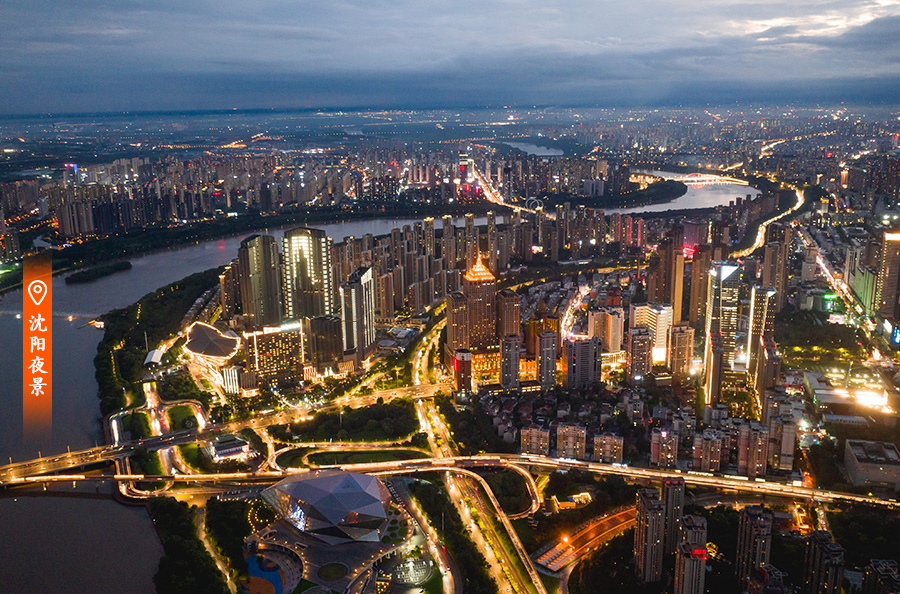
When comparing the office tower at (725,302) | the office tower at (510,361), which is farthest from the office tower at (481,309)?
the office tower at (725,302)

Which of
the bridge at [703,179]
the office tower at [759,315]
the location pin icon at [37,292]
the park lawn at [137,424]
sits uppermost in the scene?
the location pin icon at [37,292]

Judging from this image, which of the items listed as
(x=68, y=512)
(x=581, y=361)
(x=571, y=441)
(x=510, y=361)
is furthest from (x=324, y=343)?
(x=68, y=512)

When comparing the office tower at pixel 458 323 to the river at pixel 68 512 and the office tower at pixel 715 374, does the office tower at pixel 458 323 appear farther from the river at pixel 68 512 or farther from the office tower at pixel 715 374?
the river at pixel 68 512

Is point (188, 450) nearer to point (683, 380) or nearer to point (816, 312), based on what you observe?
point (683, 380)

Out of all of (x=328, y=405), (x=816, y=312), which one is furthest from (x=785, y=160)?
(x=328, y=405)

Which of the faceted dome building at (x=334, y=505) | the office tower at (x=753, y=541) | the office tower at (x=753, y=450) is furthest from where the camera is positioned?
the office tower at (x=753, y=450)

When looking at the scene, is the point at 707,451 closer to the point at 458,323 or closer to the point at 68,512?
the point at 458,323
